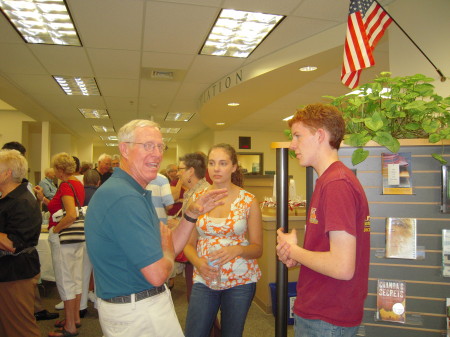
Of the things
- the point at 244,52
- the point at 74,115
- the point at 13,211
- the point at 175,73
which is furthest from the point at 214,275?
the point at 74,115

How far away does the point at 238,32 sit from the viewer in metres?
4.41

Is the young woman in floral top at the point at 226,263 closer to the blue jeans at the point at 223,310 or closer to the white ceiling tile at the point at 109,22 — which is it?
the blue jeans at the point at 223,310

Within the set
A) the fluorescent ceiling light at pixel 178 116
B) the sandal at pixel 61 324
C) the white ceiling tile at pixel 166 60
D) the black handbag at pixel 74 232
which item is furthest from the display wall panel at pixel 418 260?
the fluorescent ceiling light at pixel 178 116

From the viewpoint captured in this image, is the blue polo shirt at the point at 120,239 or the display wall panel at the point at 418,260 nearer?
the blue polo shirt at the point at 120,239

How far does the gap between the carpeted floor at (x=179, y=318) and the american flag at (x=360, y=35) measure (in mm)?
2506

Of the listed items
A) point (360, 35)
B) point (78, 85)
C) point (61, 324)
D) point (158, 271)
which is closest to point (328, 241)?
point (158, 271)

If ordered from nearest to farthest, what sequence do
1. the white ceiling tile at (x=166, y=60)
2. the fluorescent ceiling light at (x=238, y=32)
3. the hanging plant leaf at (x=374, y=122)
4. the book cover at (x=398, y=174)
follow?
the hanging plant leaf at (x=374, y=122) → the book cover at (x=398, y=174) → the fluorescent ceiling light at (x=238, y=32) → the white ceiling tile at (x=166, y=60)

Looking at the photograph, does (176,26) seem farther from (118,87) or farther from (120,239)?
(120,239)

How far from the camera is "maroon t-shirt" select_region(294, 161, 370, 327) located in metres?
1.29

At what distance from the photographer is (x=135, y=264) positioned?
1.32 meters

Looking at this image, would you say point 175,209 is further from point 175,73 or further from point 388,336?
point 388,336

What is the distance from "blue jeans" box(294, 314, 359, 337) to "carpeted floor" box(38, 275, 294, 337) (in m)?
2.29

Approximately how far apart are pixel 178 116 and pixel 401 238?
840 cm

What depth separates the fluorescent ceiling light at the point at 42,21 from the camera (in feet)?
12.3
